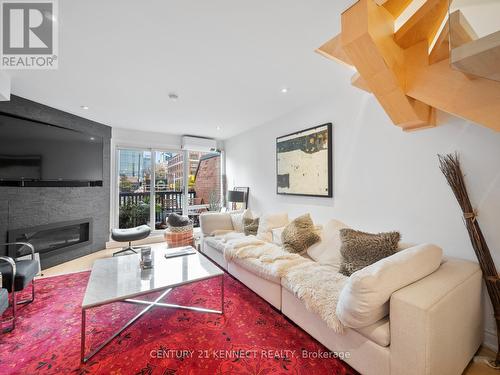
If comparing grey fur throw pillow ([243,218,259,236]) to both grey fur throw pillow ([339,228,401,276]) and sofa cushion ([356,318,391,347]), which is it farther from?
sofa cushion ([356,318,391,347])

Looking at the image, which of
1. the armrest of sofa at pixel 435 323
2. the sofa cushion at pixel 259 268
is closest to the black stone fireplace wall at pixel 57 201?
the sofa cushion at pixel 259 268

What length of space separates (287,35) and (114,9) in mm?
1247

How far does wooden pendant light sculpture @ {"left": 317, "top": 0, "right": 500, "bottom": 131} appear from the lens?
1.29m

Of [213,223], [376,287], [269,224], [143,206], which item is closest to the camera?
[376,287]

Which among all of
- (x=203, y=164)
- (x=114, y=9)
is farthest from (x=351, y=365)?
(x=203, y=164)

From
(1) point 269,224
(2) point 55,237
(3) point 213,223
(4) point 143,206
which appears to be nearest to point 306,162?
(1) point 269,224

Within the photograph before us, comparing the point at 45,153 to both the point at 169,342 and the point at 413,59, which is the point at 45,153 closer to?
the point at 169,342

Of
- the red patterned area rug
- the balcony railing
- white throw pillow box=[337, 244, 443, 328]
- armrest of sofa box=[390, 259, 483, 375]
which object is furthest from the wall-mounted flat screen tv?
armrest of sofa box=[390, 259, 483, 375]

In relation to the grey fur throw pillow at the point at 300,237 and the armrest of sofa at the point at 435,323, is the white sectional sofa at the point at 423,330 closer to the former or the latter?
the armrest of sofa at the point at 435,323

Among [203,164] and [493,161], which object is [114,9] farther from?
[203,164]

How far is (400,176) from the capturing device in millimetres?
2168

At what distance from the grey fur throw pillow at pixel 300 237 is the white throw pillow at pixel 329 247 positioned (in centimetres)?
8

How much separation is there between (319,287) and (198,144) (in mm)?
4265

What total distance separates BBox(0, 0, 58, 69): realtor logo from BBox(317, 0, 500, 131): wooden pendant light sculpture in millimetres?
2025
